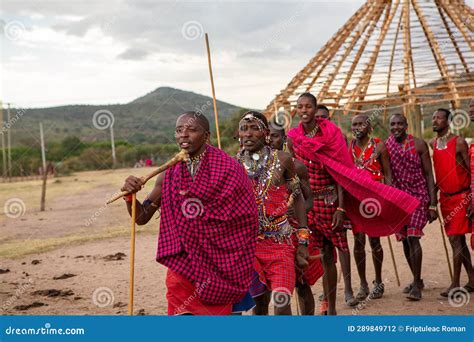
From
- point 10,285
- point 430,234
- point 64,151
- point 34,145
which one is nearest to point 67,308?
point 10,285

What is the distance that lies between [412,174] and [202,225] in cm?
343

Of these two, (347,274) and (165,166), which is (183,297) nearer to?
(165,166)

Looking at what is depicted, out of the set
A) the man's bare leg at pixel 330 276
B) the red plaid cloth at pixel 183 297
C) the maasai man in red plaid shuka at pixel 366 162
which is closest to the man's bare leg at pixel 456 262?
the maasai man in red plaid shuka at pixel 366 162

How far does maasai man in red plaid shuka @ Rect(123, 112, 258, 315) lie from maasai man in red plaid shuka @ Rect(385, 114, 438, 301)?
3003 millimetres

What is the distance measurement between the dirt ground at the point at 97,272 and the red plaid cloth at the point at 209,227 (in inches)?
95.1

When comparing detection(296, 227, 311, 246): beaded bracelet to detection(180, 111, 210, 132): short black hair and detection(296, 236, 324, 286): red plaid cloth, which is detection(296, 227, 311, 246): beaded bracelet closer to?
detection(296, 236, 324, 286): red plaid cloth

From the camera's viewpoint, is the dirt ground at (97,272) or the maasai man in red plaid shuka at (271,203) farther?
the dirt ground at (97,272)

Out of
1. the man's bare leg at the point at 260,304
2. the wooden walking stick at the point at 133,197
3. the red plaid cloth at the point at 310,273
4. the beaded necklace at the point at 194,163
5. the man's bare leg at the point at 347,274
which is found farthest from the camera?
the man's bare leg at the point at 347,274

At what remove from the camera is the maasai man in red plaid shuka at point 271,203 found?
423 centimetres

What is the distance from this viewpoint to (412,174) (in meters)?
6.37

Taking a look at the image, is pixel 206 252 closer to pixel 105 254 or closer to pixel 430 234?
pixel 105 254

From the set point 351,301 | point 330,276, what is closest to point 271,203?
point 330,276

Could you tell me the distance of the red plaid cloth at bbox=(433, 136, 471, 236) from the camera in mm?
6285

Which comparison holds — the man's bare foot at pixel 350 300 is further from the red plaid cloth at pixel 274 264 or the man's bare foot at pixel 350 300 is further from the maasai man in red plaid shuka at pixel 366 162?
the red plaid cloth at pixel 274 264
